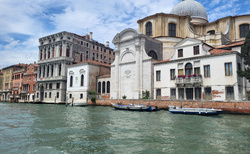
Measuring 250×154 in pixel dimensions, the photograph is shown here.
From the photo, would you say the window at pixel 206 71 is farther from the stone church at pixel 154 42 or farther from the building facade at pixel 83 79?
the building facade at pixel 83 79

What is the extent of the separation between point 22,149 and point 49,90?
42413 millimetres

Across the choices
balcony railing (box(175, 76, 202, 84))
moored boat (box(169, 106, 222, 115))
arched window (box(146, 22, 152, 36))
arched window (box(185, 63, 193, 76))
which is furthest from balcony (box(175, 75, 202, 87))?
arched window (box(146, 22, 152, 36))

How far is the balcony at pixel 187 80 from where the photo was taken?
78.8 feet

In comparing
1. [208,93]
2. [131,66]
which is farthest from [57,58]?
[208,93]

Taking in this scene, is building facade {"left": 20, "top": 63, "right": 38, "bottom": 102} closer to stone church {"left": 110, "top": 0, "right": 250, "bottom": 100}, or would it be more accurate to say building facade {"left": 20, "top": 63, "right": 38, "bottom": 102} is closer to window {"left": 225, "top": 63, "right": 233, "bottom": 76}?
stone church {"left": 110, "top": 0, "right": 250, "bottom": 100}

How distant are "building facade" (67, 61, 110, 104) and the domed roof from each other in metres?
19.8

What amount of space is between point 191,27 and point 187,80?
Answer: 1711 centimetres

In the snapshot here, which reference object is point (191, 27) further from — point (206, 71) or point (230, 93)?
point (230, 93)

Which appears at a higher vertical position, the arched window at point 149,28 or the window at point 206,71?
the arched window at point 149,28

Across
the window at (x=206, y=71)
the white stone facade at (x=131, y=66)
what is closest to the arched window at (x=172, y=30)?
the white stone facade at (x=131, y=66)

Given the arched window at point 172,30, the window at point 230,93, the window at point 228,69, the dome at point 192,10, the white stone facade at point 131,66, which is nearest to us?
the window at point 230,93

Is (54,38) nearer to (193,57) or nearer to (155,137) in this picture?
(193,57)

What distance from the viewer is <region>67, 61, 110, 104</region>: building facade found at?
129 ft

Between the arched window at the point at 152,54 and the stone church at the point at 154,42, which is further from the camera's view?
→ the arched window at the point at 152,54
